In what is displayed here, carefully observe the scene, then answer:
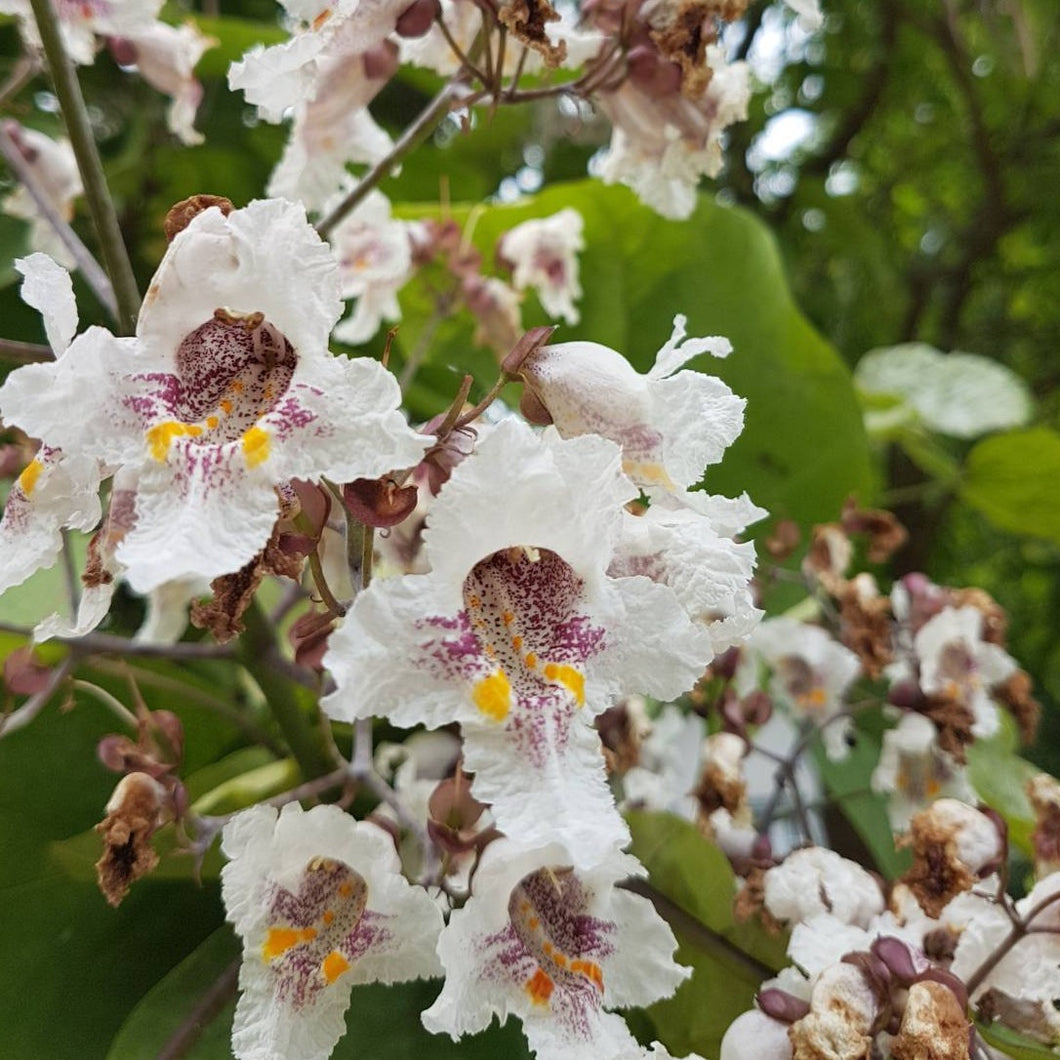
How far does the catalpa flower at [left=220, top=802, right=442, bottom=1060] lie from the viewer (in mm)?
274

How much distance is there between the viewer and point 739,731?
1.60ft

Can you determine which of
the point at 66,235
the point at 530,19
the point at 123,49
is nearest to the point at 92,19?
the point at 123,49

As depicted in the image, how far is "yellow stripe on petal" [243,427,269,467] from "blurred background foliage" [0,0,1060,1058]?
211 millimetres

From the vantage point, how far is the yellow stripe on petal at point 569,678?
0.76 feet

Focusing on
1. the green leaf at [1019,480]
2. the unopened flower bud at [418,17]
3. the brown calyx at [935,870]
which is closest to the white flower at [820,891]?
the brown calyx at [935,870]

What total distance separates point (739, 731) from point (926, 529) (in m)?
0.76

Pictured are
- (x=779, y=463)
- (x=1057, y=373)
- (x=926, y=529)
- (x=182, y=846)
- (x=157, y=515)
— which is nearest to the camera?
(x=157, y=515)

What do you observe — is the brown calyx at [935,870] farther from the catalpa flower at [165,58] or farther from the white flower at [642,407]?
the catalpa flower at [165,58]

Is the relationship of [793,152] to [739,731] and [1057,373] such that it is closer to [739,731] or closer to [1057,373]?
[1057,373]

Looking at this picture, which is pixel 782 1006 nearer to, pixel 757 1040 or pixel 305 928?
pixel 757 1040

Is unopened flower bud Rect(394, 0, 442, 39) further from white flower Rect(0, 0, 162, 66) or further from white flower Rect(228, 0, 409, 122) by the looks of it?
white flower Rect(0, 0, 162, 66)

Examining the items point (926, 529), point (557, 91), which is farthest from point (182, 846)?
point (926, 529)

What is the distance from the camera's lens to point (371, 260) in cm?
59

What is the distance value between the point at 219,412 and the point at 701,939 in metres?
0.26
